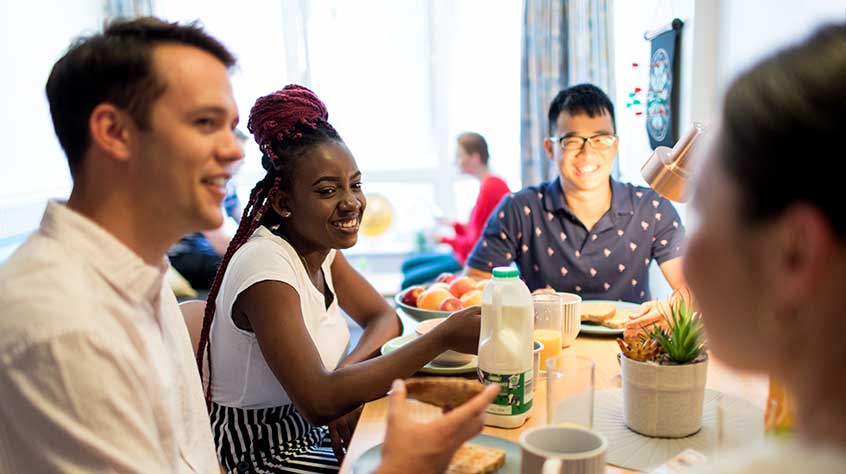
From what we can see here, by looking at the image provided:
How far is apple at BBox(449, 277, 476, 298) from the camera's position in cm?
184

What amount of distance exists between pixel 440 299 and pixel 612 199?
0.85 meters

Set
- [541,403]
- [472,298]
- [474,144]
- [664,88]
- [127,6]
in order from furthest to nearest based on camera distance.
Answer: [127,6]
[474,144]
[664,88]
[472,298]
[541,403]

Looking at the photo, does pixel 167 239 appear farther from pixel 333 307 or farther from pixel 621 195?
pixel 621 195

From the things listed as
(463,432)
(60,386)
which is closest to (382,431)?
(463,432)

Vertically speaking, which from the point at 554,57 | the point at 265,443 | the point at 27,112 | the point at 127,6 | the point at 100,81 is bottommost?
the point at 265,443

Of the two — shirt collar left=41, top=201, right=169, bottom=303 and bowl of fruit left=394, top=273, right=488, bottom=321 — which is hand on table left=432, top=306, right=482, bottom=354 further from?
shirt collar left=41, top=201, right=169, bottom=303

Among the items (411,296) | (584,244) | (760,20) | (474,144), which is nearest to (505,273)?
(411,296)

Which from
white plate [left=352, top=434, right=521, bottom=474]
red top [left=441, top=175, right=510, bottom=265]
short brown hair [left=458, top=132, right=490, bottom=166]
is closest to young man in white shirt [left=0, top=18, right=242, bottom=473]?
white plate [left=352, top=434, right=521, bottom=474]

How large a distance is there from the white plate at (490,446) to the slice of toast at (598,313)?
671mm

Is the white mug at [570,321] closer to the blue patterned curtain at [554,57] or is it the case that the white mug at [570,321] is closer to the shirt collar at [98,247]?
the shirt collar at [98,247]

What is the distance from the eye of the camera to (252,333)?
145cm

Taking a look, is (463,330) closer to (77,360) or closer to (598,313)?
(598,313)

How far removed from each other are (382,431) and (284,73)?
4189mm

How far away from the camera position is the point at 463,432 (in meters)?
0.89
